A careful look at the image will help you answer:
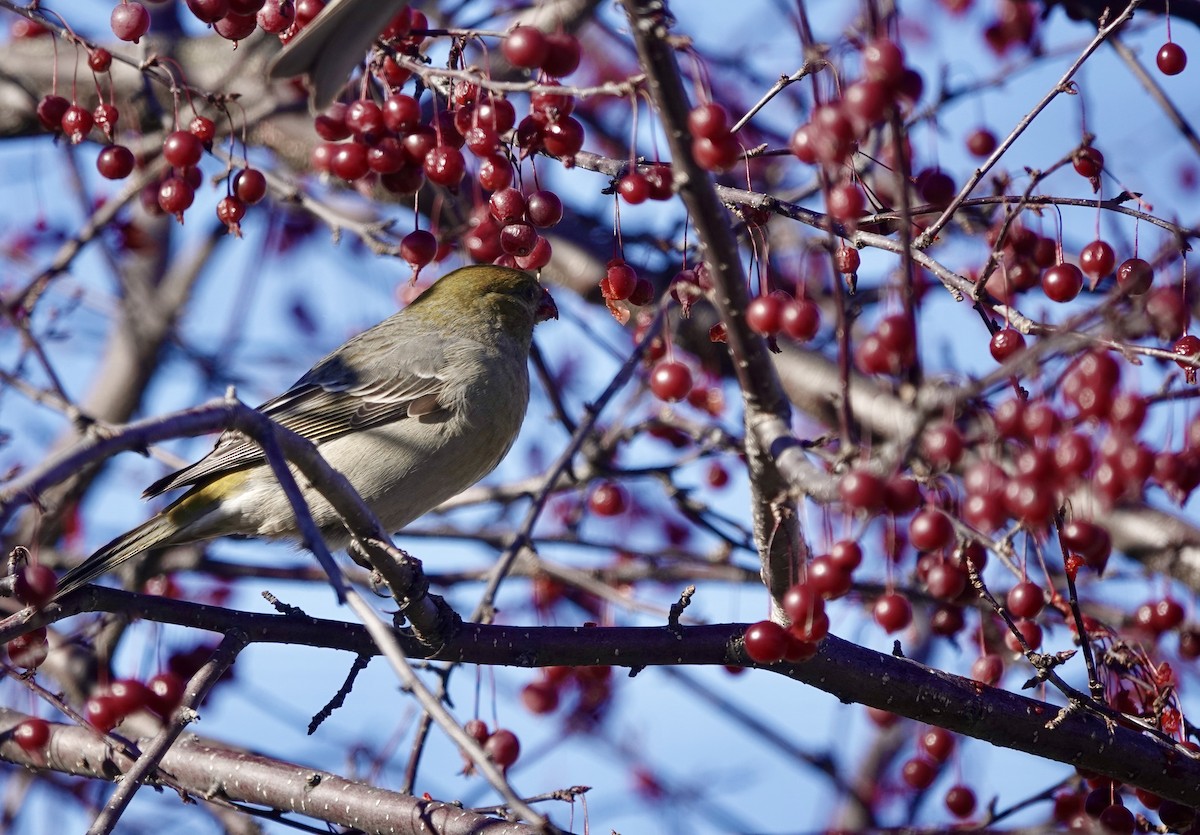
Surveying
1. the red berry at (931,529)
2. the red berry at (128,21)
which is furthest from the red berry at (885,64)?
the red berry at (128,21)

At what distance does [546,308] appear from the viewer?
5.79m

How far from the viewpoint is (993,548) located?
8.13 ft

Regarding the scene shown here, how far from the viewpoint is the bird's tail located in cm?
427

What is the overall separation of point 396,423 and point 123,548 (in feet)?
3.88

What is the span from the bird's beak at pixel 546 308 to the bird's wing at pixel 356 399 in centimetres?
56

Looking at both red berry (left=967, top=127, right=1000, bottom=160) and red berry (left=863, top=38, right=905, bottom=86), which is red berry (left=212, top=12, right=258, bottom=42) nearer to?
red berry (left=863, top=38, right=905, bottom=86)

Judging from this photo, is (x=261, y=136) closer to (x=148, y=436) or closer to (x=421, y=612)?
(x=421, y=612)

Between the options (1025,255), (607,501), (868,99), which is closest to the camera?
(868,99)

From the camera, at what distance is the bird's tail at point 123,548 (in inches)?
168

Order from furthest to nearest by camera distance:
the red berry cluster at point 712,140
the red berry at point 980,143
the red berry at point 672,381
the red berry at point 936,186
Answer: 1. the red berry at point 980,143
2. the red berry at point 936,186
3. the red berry at point 672,381
4. the red berry cluster at point 712,140

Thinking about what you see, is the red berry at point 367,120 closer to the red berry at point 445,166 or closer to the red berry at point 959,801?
the red berry at point 445,166

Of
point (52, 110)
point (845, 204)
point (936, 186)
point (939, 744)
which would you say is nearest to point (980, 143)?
point (936, 186)

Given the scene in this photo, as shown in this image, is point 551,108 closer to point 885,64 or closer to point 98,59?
point 885,64

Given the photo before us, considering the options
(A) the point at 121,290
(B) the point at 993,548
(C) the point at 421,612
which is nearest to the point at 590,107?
(A) the point at 121,290
